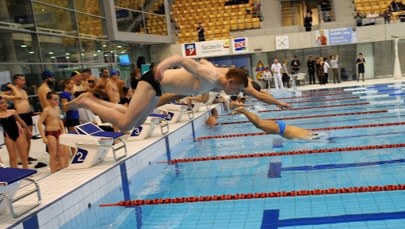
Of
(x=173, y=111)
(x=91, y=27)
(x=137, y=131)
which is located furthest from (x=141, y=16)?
(x=137, y=131)

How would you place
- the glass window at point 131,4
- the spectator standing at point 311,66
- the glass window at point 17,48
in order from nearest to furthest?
the glass window at point 17,48
the glass window at point 131,4
the spectator standing at point 311,66

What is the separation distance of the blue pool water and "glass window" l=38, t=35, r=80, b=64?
17.0ft

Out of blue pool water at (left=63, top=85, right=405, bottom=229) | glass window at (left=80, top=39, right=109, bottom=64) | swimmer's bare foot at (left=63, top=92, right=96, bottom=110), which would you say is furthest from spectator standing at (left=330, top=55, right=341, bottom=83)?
swimmer's bare foot at (left=63, top=92, right=96, bottom=110)

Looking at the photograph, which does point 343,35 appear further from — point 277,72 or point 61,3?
point 61,3

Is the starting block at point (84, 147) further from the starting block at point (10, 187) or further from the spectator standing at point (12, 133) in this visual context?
the starting block at point (10, 187)

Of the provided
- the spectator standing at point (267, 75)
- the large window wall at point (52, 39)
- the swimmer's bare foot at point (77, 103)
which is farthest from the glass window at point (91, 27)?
the swimmer's bare foot at point (77, 103)

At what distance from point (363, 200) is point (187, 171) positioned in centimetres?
285

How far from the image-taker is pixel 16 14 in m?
10.7

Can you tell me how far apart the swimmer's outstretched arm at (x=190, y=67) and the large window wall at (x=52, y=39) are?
707cm

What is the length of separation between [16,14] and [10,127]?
18.2 feet

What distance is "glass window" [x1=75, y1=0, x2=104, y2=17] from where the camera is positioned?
14347 mm

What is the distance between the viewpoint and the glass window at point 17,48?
1000 cm

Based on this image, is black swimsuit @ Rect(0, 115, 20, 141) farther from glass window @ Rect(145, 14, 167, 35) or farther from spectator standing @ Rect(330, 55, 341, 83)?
spectator standing @ Rect(330, 55, 341, 83)

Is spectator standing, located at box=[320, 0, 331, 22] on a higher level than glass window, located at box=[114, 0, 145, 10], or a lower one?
lower
